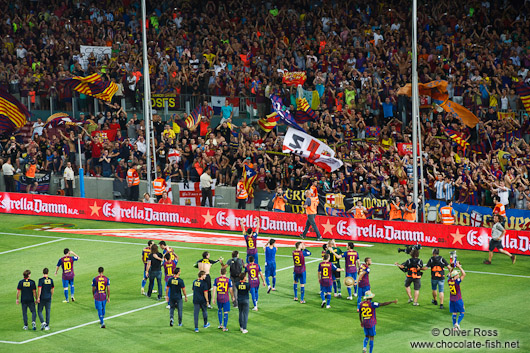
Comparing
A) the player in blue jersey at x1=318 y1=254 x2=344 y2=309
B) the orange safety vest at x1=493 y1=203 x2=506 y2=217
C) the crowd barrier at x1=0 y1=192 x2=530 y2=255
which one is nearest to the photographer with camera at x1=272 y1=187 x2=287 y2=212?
the crowd barrier at x1=0 y1=192 x2=530 y2=255

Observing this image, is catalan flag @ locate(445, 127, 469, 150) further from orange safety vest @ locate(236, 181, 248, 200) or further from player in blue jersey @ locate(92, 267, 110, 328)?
player in blue jersey @ locate(92, 267, 110, 328)

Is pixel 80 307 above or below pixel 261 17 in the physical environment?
below

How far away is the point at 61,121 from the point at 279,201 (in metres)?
14.1

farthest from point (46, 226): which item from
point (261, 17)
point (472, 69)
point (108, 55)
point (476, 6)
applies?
point (476, 6)

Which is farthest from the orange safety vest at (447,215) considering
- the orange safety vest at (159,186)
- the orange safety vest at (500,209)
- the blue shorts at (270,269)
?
the orange safety vest at (159,186)

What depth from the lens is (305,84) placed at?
4747 cm

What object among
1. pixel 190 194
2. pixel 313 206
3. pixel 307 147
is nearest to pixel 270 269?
pixel 313 206

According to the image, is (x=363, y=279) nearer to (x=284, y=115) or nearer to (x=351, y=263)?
(x=351, y=263)

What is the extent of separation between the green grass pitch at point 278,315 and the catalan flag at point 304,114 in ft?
27.8

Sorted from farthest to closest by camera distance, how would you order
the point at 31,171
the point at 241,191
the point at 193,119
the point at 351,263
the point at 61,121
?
the point at 61,121 < the point at 31,171 < the point at 193,119 < the point at 241,191 < the point at 351,263

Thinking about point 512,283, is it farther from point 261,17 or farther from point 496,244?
point 261,17

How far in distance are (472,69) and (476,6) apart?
18.6ft

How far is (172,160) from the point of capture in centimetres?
4562

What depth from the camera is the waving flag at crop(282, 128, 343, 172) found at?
4106 cm
